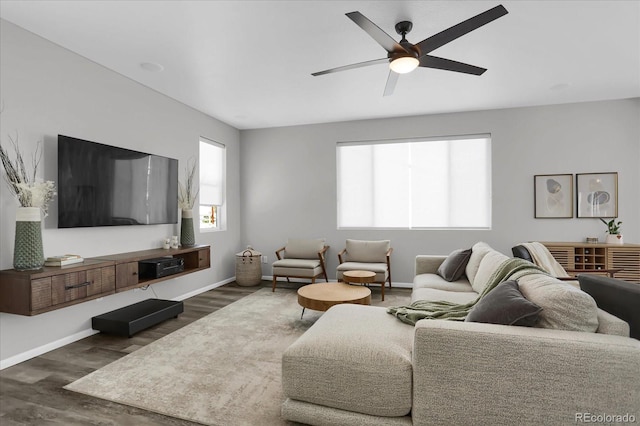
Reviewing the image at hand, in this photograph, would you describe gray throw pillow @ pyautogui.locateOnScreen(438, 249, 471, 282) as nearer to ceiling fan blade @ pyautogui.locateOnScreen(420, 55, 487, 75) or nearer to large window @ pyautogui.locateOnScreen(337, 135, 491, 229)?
large window @ pyautogui.locateOnScreen(337, 135, 491, 229)

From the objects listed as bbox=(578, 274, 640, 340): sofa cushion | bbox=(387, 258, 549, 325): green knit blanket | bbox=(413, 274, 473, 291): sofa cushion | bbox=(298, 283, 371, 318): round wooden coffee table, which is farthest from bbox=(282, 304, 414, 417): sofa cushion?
bbox=(413, 274, 473, 291): sofa cushion

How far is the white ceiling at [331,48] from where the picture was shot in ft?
8.41

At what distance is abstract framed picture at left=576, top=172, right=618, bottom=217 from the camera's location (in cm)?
477

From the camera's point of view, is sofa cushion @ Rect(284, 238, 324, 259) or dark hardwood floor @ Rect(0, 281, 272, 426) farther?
sofa cushion @ Rect(284, 238, 324, 259)

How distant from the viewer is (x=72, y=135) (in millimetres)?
3252

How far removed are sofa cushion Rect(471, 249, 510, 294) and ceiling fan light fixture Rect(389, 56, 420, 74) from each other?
1.71 meters

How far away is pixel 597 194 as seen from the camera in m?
4.81

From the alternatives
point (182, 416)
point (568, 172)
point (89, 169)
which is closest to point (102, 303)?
point (89, 169)

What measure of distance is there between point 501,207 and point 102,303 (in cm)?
542

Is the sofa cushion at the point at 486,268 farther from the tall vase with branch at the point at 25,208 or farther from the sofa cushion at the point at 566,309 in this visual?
the tall vase with branch at the point at 25,208

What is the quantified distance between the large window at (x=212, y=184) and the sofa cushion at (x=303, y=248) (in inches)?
49.9

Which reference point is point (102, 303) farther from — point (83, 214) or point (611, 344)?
point (611, 344)

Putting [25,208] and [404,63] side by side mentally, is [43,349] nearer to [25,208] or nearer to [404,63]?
[25,208]

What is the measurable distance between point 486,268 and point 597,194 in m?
3.20
